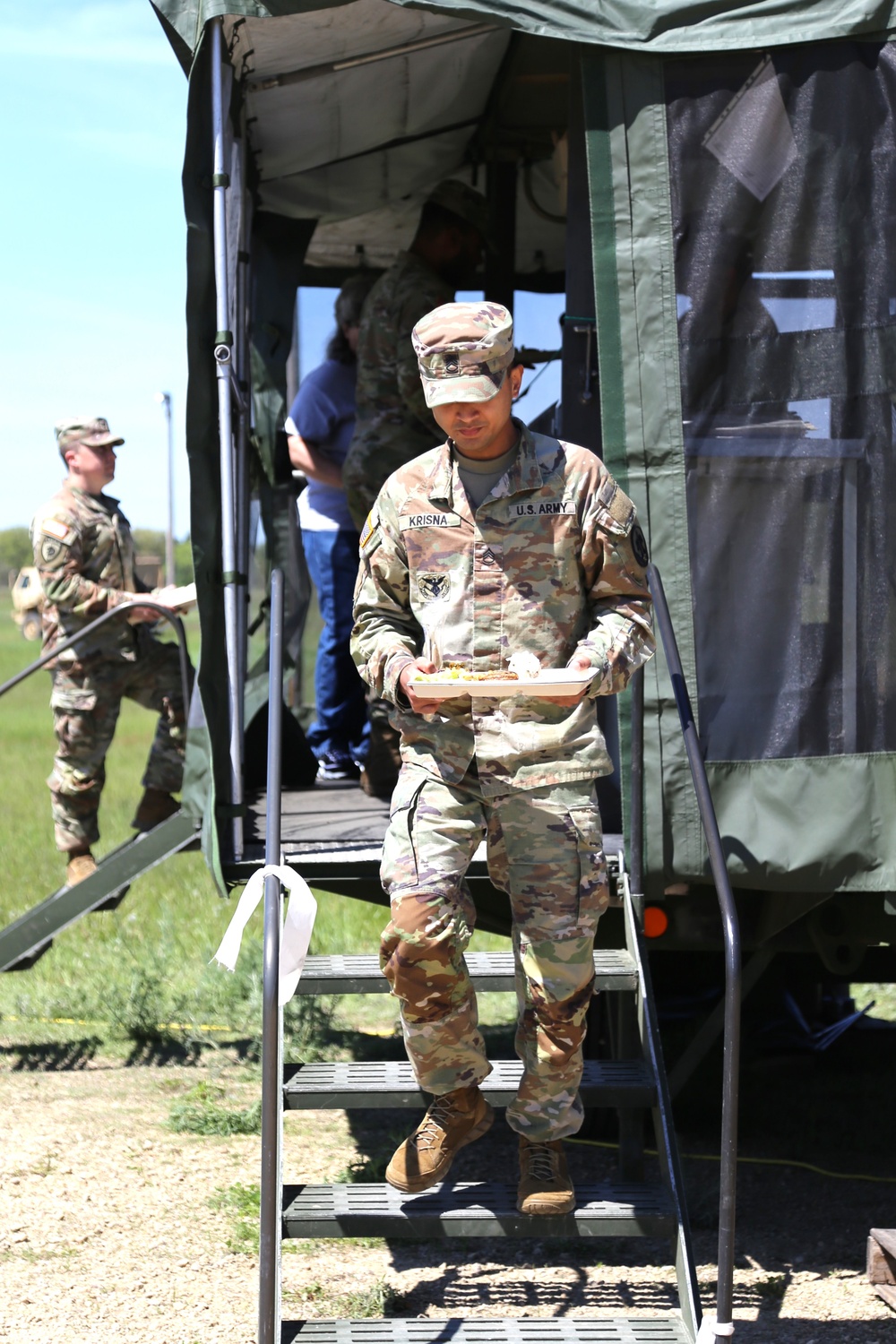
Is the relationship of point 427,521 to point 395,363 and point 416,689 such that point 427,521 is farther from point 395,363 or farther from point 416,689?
point 395,363

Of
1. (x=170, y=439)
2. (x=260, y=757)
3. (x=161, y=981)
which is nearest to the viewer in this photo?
(x=260, y=757)

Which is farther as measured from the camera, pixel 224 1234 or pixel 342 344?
pixel 342 344

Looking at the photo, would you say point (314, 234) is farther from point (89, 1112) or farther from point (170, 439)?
point (170, 439)

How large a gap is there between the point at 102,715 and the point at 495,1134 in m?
2.42

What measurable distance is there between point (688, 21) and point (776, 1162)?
3.54 m

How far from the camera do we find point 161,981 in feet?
24.1

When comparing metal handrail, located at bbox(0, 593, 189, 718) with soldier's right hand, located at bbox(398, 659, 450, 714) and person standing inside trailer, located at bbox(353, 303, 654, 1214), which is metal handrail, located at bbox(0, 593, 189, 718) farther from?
soldier's right hand, located at bbox(398, 659, 450, 714)

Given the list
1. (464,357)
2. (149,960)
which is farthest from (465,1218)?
(149,960)

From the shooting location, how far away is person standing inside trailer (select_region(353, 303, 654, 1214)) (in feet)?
11.1

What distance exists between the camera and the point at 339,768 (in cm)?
657

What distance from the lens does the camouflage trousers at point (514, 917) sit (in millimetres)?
3385

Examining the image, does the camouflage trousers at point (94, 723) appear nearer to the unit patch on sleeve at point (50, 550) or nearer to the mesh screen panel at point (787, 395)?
the unit patch on sleeve at point (50, 550)

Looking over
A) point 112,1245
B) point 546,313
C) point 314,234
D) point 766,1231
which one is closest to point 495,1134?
point 766,1231

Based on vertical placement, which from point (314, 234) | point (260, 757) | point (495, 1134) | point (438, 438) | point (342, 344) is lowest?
point (495, 1134)
